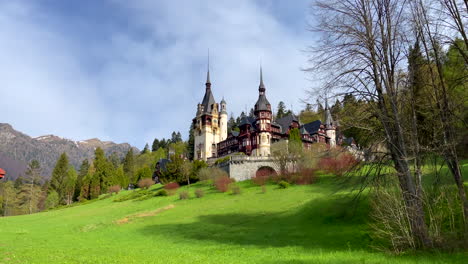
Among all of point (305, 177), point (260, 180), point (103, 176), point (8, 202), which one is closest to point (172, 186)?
point (260, 180)

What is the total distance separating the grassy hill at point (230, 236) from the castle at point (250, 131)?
28.4m

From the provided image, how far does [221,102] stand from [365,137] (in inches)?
2927

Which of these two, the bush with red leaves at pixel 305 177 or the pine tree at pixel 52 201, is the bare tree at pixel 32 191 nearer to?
the pine tree at pixel 52 201

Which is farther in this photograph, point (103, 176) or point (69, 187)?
point (69, 187)

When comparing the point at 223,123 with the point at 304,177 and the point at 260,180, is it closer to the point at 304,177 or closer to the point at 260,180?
the point at 260,180

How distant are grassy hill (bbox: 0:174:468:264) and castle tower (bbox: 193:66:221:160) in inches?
1759

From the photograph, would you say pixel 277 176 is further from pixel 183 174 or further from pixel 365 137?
pixel 365 137

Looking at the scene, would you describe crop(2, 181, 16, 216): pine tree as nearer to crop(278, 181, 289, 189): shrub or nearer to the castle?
the castle

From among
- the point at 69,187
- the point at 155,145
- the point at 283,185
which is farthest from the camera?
the point at 155,145

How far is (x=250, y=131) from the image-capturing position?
7238cm

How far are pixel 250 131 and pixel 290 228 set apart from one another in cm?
5115

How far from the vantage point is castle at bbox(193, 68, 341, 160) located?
69.6 m

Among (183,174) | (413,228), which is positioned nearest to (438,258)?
(413,228)

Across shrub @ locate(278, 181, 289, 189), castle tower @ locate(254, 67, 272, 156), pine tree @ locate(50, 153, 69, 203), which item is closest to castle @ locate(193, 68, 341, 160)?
castle tower @ locate(254, 67, 272, 156)
